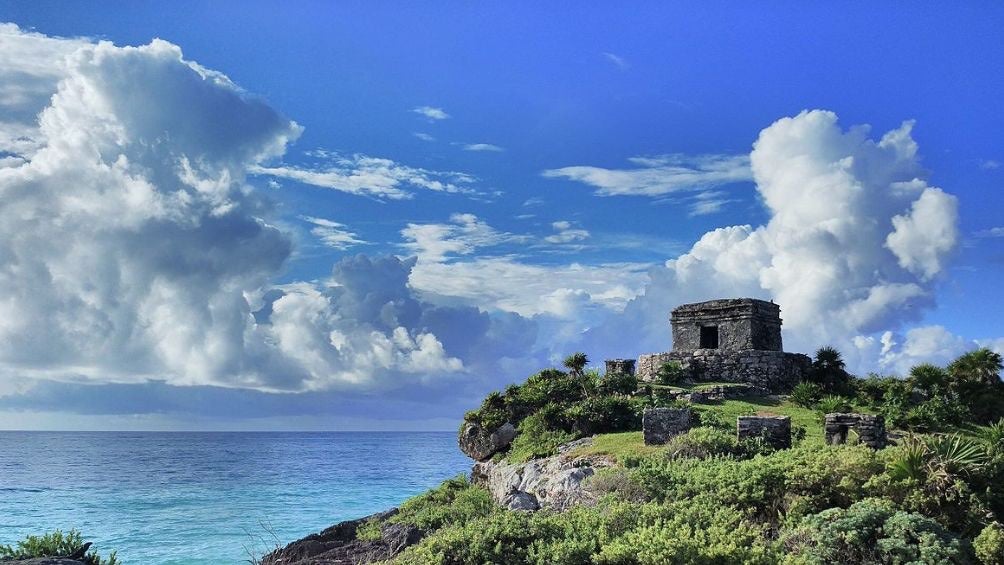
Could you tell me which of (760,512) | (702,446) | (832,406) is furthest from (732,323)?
(760,512)

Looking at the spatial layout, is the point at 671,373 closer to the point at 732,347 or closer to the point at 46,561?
the point at 732,347

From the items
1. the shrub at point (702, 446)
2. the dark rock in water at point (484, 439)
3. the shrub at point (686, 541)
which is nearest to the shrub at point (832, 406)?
the shrub at point (702, 446)

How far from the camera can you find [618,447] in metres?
22.2

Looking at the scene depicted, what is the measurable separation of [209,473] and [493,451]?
5696 centimetres

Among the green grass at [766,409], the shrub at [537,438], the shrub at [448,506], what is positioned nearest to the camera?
the shrub at [448,506]

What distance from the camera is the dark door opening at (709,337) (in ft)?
127

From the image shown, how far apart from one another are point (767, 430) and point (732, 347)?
60.1 feet

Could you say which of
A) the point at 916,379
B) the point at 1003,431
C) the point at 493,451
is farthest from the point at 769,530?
the point at 916,379

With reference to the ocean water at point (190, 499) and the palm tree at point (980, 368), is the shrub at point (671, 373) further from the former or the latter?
the ocean water at point (190, 499)

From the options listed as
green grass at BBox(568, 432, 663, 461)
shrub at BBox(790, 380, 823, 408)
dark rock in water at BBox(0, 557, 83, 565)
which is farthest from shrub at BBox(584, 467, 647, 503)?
shrub at BBox(790, 380, 823, 408)

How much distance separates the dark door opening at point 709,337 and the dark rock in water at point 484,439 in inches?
559

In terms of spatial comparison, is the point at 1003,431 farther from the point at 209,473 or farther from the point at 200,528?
the point at 209,473

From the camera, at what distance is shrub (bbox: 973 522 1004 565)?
11.3m

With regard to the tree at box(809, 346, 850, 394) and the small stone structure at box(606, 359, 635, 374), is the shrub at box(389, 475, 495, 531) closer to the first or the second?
the small stone structure at box(606, 359, 635, 374)
